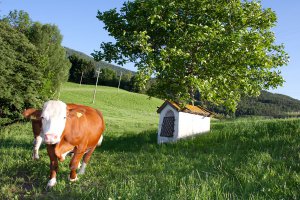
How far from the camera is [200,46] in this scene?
1567 centimetres

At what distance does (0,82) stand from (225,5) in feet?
65.2

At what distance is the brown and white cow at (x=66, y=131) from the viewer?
707 centimetres

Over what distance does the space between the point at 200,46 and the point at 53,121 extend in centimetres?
1016

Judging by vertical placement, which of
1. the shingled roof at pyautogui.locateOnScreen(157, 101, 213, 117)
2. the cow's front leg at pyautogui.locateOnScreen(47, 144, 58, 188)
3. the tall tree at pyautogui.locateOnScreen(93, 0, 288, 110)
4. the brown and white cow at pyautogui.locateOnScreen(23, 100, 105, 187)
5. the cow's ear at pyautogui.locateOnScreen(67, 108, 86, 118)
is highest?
the tall tree at pyautogui.locateOnScreen(93, 0, 288, 110)

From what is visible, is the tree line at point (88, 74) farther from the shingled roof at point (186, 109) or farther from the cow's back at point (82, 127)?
the cow's back at point (82, 127)

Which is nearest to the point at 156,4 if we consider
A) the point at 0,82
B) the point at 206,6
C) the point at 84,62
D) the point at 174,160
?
the point at 206,6

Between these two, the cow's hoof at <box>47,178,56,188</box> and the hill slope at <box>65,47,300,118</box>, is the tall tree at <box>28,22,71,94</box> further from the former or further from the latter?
the cow's hoof at <box>47,178,56,188</box>

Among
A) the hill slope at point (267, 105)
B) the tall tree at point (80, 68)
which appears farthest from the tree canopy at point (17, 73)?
the hill slope at point (267, 105)

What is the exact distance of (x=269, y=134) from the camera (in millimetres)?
14742

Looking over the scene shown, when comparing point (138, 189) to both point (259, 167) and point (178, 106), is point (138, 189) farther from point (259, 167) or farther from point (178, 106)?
point (178, 106)

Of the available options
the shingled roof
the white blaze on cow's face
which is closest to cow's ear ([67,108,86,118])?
the white blaze on cow's face

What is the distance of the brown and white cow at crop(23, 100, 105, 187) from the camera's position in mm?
7070

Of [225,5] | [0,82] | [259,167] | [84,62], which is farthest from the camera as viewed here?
[84,62]

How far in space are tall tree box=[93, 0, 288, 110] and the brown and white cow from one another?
5601mm
